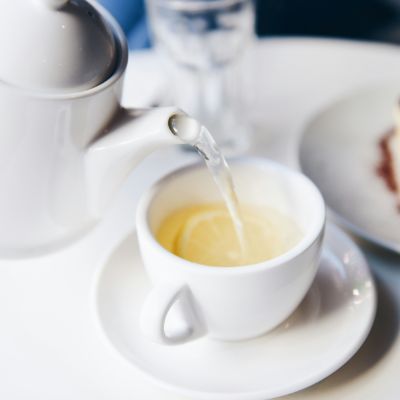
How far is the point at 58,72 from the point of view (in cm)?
51

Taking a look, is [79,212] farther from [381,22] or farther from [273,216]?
[381,22]

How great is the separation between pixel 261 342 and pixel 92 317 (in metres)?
0.16

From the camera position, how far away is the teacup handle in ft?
1.70

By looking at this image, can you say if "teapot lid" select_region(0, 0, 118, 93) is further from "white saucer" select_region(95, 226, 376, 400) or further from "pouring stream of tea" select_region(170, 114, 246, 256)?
"white saucer" select_region(95, 226, 376, 400)

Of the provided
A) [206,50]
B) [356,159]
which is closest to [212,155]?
[356,159]

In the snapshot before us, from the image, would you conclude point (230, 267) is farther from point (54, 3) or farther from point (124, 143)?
point (54, 3)

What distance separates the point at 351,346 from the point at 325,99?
0.54m

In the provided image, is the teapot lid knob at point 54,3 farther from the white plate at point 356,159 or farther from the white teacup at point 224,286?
the white plate at point 356,159

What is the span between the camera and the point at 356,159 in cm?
89

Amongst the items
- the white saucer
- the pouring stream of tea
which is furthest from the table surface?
the pouring stream of tea

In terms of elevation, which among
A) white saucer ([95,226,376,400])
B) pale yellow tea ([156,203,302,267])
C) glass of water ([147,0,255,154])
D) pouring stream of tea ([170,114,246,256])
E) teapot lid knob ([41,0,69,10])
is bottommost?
glass of water ([147,0,255,154])

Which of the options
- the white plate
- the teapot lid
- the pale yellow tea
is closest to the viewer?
the teapot lid

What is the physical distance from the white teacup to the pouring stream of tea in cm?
6

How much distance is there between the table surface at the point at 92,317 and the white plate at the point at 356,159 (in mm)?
28
